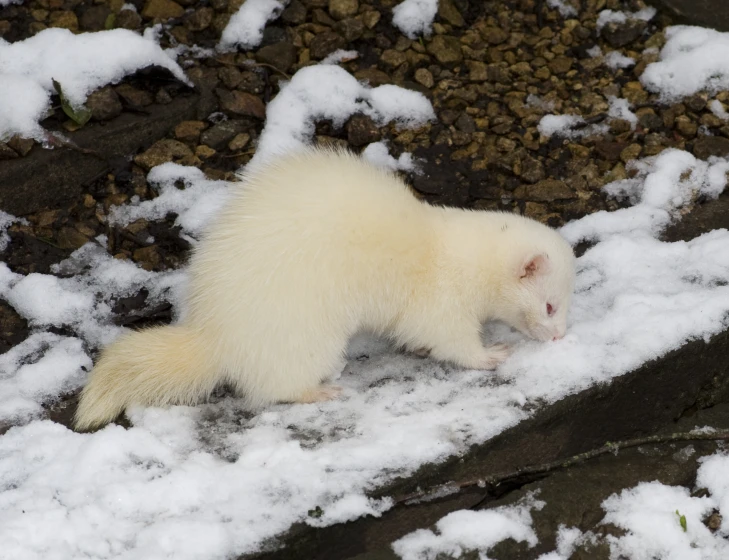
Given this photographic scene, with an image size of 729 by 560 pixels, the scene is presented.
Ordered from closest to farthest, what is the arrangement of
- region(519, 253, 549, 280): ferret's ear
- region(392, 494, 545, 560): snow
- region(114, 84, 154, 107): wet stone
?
region(392, 494, 545, 560): snow
region(519, 253, 549, 280): ferret's ear
region(114, 84, 154, 107): wet stone

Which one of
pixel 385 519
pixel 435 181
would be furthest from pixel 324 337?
pixel 435 181

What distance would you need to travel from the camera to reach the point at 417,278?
3.31 m

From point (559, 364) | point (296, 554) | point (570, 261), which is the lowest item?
point (296, 554)

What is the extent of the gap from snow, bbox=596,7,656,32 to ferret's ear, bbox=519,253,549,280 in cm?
231

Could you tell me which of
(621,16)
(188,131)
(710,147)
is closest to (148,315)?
(188,131)

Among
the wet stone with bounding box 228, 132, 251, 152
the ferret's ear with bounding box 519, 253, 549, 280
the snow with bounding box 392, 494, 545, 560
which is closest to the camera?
the snow with bounding box 392, 494, 545, 560

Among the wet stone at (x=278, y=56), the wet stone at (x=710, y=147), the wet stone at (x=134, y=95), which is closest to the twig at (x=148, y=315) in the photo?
the wet stone at (x=134, y=95)

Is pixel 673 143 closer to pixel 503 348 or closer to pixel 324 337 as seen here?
pixel 503 348

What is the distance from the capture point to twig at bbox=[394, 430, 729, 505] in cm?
280

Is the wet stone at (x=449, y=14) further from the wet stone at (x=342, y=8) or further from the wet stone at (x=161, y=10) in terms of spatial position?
the wet stone at (x=161, y=10)

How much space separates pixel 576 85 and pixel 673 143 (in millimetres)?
637

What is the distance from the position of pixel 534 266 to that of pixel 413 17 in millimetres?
2161

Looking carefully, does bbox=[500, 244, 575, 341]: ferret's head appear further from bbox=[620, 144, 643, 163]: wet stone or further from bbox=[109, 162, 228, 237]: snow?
bbox=[109, 162, 228, 237]: snow

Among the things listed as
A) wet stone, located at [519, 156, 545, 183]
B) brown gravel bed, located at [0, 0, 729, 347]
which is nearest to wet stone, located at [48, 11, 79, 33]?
brown gravel bed, located at [0, 0, 729, 347]
